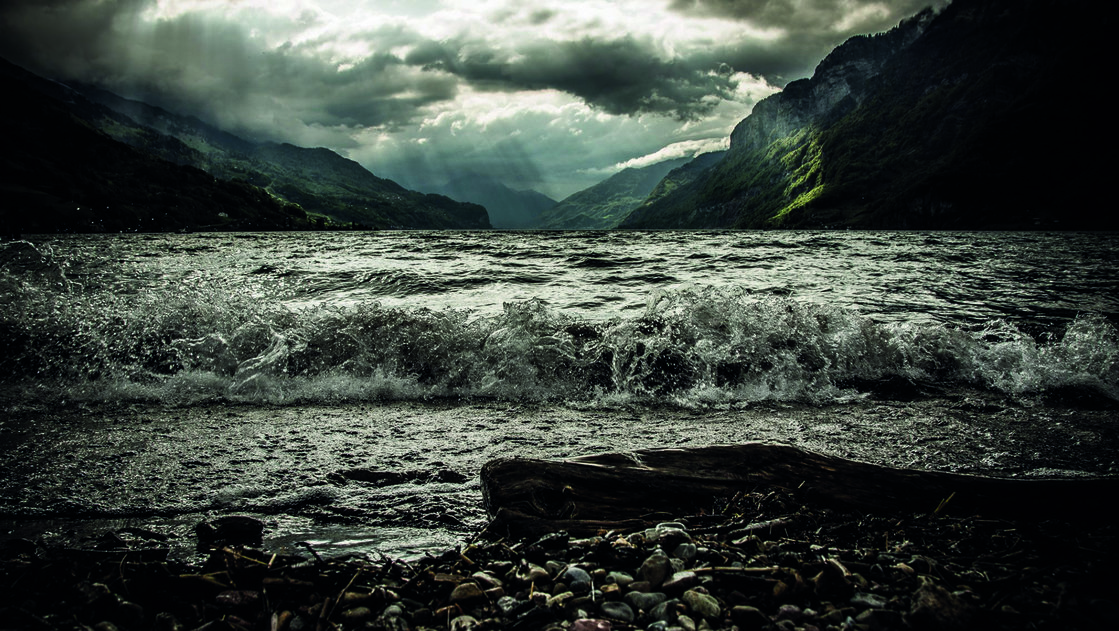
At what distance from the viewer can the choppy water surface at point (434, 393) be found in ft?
15.3

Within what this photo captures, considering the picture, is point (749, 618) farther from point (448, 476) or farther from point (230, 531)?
point (230, 531)

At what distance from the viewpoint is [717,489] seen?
4008 millimetres

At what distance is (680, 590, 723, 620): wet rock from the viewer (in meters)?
2.59

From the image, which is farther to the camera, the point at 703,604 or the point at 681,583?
the point at 681,583

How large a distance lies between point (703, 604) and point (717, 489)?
58.0 inches

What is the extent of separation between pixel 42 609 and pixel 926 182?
774 ft

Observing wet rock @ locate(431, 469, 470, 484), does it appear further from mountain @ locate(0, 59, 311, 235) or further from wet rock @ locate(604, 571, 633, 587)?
mountain @ locate(0, 59, 311, 235)

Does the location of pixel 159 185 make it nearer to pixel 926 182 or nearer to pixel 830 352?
pixel 830 352

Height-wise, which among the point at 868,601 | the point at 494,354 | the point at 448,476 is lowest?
the point at 448,476

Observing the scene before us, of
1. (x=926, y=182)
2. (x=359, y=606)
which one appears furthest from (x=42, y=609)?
(x=926, y=182)

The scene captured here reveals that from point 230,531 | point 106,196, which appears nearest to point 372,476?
point 230,531

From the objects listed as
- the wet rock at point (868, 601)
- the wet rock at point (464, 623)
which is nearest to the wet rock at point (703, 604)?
the wet rock at point (868, 601)

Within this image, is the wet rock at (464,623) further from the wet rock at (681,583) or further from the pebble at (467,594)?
the wet rock at (681,583)

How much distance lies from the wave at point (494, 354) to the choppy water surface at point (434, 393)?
41mm
